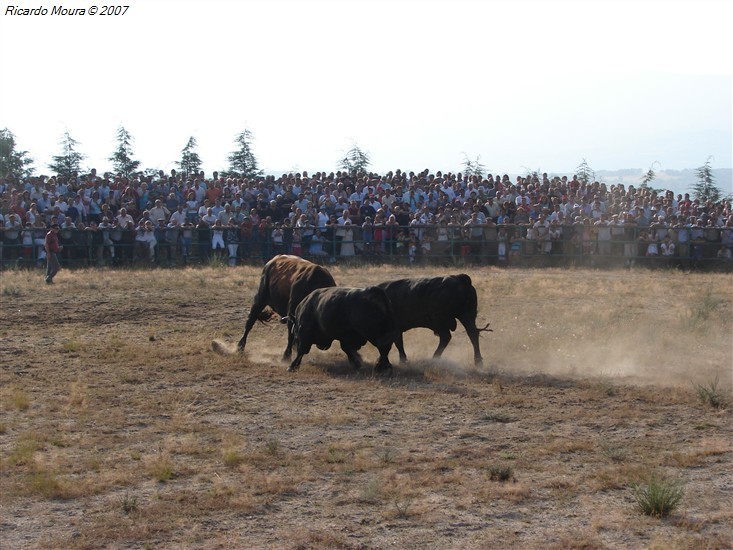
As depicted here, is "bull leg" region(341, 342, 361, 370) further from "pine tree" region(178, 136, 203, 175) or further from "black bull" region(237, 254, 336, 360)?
"pine tree" region(178, 136, 203, 175)

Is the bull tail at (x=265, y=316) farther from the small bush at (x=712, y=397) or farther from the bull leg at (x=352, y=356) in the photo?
the small bush at (x=712, y=397)

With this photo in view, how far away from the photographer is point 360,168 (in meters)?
36.8

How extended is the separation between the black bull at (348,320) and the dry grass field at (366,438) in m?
0.38

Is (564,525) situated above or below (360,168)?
below

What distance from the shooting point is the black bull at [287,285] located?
527 inches

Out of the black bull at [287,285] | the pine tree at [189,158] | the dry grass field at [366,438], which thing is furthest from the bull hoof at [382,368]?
the pine tree at [189,158]

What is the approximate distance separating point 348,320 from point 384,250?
43.4ft

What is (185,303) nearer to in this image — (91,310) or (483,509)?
(91,310)

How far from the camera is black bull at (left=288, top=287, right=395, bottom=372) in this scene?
11898 millimetres

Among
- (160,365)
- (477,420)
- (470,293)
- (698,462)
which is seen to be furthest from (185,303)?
(698,462)

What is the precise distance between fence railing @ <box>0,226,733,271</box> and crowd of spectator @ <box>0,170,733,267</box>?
0.10ft

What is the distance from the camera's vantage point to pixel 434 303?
12.7m

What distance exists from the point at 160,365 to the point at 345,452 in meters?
4.86

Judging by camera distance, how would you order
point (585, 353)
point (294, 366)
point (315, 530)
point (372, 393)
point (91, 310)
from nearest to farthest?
point (315, 530), point (372, 393), point (294, 366), point (585, 353), point (91, 310)
